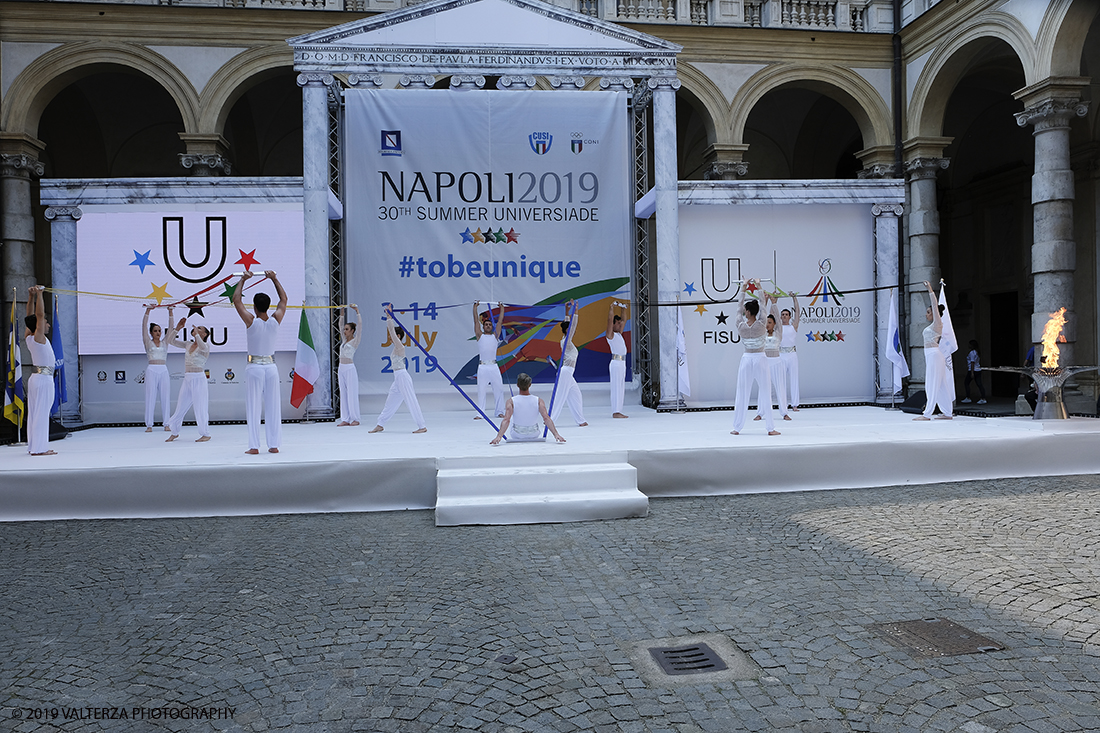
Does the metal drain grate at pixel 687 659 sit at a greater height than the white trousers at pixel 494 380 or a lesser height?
lesser

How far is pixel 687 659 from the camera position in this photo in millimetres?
3688

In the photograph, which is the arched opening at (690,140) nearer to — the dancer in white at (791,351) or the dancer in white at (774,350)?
the dancer in white at (791,351)

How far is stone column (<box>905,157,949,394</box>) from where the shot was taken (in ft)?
55.4

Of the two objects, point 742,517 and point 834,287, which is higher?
point 834,287

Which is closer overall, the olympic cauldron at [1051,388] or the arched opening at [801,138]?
the olympic cauldron at [1051,388]

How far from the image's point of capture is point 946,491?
788 centimetres

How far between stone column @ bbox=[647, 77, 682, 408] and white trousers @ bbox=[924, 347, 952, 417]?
3.83 metres

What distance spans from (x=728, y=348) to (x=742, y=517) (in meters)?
7.65

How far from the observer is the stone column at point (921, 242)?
1689 cm

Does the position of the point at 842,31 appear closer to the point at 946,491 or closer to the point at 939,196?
the point at 939,196

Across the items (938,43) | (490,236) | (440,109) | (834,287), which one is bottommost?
(834,287)

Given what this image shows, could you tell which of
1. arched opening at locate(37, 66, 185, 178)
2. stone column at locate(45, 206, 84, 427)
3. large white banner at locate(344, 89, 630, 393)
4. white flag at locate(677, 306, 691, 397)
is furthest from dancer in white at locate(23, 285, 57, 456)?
arched opening at locate(37, 66, 185, 178)

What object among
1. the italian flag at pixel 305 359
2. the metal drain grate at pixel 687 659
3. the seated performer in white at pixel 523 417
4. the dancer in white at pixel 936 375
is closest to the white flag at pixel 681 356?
the dancer in white at pixel 936 375

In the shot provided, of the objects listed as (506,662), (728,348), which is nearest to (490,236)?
(728,348)
